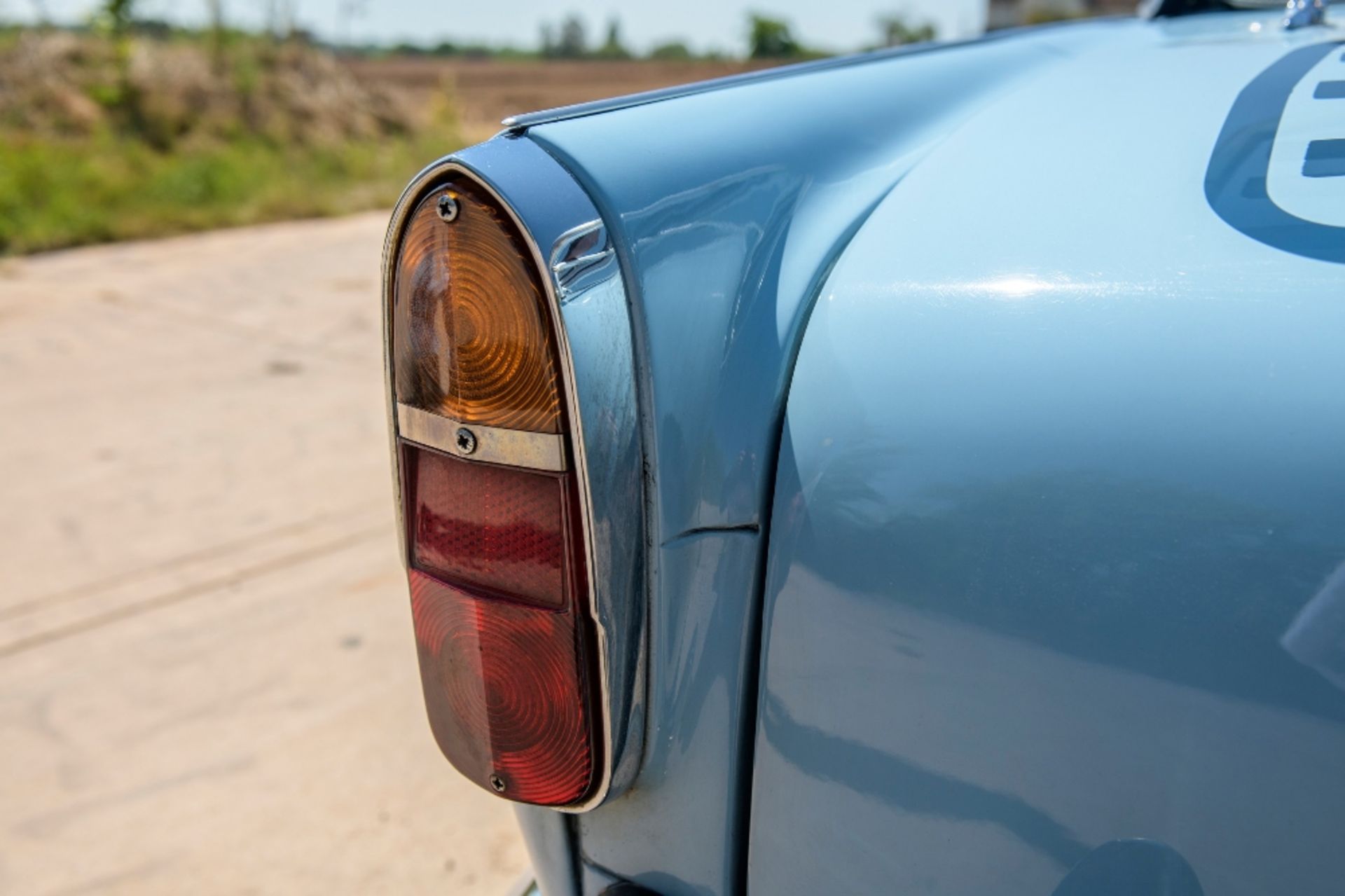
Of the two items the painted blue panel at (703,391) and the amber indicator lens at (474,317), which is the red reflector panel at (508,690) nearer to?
the painted blue panel at (703,391)

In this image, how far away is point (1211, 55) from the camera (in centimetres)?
151

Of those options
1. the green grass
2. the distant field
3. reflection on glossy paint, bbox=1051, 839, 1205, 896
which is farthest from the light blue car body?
the distant field

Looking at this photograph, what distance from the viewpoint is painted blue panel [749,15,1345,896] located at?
2.60 feet

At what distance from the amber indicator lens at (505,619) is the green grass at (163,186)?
9.09 metres

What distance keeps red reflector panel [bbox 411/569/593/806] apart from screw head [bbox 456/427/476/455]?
143 mm

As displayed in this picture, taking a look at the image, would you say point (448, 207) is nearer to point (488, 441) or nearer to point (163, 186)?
point (488, 441)

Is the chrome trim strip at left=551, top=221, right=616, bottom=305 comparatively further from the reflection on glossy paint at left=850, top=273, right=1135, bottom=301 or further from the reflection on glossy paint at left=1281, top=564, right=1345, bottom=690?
the reflection on glossy paint at left=1281, top=564, right=1345, bottom=690

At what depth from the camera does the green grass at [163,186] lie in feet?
30.4

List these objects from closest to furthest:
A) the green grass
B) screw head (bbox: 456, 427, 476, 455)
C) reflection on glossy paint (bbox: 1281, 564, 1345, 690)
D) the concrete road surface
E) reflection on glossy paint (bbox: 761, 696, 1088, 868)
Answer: reflection on glossy paint (bbox: 1281, 564, 1345, 690), reflection on glossy paint (bbox: 761, 696, 1088, 868), screw head (bbox: 456, 427, 476, 455), the concrete road surface, the green grass

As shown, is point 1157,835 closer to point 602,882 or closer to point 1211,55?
point 602,882

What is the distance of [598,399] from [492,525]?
0.17 meters

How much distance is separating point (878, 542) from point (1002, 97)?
0.79 metres

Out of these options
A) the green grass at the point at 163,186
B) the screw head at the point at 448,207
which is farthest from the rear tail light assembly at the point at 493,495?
the green grass at the point at 163,186

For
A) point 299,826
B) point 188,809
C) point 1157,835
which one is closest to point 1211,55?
point 1157,835
